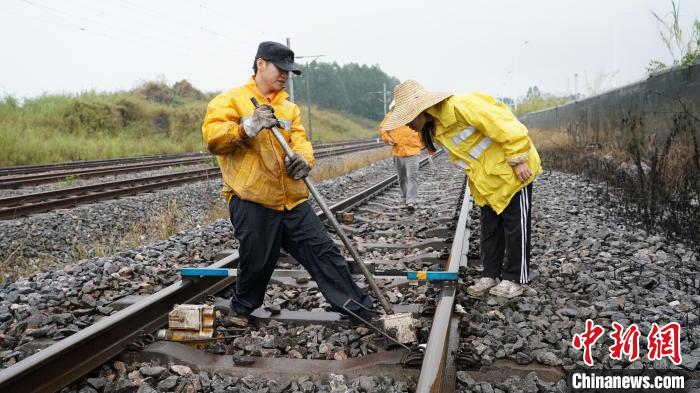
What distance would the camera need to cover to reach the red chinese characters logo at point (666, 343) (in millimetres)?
2617

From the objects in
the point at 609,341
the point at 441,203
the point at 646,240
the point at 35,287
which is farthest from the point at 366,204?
the point at 609,341

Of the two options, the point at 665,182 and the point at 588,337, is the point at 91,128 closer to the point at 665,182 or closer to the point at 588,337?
the point at 665,182

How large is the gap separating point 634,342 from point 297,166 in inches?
77.1

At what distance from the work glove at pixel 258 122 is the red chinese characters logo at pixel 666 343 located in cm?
220

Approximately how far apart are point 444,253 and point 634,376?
7.59ft

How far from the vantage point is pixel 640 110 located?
343 inches

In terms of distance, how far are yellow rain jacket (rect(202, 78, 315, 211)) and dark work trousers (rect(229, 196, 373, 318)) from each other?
0.33ft

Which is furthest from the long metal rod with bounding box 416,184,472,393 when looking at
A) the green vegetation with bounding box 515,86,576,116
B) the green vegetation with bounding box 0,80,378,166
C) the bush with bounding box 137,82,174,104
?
the bush with bounding box 137,82,174,104

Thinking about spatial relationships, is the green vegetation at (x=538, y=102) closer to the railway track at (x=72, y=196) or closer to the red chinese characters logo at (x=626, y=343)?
the railway track at (x=72, y=196)

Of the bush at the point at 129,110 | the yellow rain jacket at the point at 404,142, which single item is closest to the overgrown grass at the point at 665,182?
the yellow rain jacket at the point at 404,142

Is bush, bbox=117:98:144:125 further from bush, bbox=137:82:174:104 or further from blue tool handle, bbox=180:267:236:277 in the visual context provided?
blue tool handle, bbox=180:267:236:277

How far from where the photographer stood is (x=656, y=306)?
3.28m

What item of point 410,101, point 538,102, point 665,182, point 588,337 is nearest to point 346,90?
point 538,102

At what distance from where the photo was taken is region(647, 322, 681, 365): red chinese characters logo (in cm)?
262
